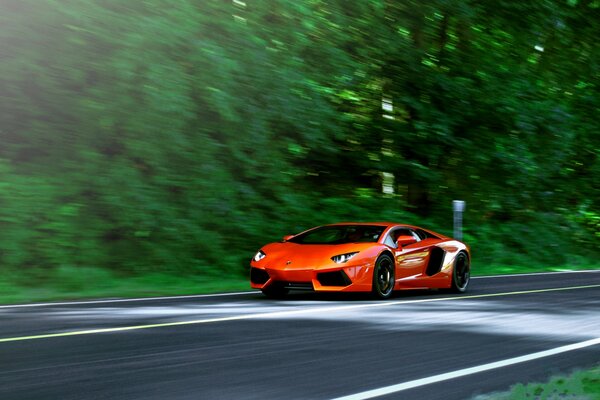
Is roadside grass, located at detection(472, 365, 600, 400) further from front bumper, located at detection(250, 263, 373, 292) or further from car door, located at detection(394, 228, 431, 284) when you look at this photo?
car door, located at detection(394, 228, 431, 284)

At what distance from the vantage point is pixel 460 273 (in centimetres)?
1476

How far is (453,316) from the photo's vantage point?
1050cm

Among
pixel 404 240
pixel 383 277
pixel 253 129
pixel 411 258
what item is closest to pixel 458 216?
pixel 253 129

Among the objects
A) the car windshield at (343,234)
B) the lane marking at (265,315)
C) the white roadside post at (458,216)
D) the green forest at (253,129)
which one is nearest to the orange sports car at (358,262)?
the car windshield at (343,234)

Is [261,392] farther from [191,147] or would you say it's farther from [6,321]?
[191,147]

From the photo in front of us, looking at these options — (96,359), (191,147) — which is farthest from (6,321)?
(191,147)

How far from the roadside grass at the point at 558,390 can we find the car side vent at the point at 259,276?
654 centimetres

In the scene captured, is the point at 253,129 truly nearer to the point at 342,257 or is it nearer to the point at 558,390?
the point at 342,257

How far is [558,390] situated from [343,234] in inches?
299

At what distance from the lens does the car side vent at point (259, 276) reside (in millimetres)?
12539

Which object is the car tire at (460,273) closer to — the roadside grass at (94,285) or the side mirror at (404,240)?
the side mirror at (404,240)

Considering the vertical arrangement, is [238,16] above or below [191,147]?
above

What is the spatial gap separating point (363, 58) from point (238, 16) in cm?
592

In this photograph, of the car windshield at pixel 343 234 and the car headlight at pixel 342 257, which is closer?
the car headlight at pixel 342 257
